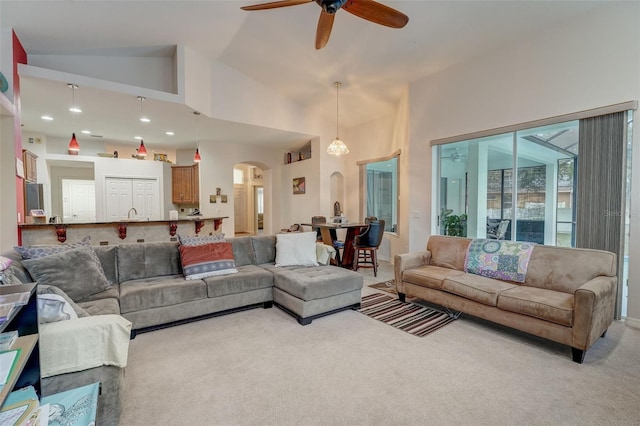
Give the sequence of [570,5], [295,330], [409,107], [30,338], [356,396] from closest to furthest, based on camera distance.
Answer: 1. [30,338]
2. [356,396]
3. [295,330]
4. [570,5]
5. [409,107]

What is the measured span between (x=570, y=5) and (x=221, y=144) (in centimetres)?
671

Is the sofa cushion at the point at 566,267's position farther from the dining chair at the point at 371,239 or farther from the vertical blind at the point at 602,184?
the dining chair at the point at 371,239

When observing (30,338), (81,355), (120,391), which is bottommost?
(120,391)

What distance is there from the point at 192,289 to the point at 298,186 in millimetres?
5138

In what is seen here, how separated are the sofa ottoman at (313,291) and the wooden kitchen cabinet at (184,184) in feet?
16.4

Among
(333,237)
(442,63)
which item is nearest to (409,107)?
(442,63)

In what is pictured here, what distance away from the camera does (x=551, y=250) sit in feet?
9.85

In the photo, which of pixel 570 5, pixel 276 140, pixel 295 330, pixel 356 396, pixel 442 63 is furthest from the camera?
pixel 276 140

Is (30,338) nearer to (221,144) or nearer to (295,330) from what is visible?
(295,330)

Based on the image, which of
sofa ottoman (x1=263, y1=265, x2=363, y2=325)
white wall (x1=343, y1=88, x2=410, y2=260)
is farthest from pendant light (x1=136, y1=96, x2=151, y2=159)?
white wall (x1=343, y1=88, x2=410, y2=260)

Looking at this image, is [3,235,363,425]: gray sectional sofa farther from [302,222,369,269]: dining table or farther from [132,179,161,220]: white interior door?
[132,179,161,220]: white interior door

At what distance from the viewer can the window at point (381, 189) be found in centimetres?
632

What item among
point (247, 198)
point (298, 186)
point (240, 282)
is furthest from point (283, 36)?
point (247, 198)

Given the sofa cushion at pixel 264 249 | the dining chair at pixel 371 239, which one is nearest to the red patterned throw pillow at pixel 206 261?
the sofa cushion at pixel 264 249
